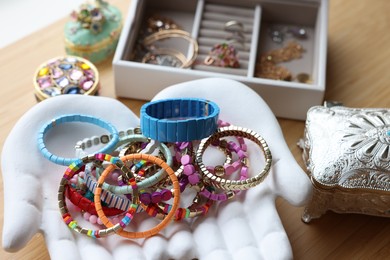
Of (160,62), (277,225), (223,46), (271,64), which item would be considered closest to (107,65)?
(160,62)

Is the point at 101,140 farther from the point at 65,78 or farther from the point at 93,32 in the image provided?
the point at 93,32

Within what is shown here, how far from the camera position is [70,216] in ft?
4.06

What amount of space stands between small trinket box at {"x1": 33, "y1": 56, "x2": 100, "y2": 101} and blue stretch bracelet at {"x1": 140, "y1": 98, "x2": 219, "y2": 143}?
27cm

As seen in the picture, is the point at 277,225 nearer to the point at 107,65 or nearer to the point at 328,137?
the point at 328,137

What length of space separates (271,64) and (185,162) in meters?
0.55

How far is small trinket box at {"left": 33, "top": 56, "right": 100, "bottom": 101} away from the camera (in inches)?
61.8

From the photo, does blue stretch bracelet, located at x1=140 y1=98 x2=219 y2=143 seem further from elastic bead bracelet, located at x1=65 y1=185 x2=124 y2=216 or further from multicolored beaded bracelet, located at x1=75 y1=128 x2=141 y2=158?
elastic bead bracelet, located at x1=65 y1=185 x2=124 y2=216

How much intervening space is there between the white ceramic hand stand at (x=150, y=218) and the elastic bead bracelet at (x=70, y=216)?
2 cm

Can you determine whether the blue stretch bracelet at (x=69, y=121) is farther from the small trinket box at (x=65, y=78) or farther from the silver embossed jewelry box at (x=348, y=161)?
the silver embossed jewelry box at (x=348, y=161)

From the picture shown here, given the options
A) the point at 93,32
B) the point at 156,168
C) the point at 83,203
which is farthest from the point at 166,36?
the point at 83,203

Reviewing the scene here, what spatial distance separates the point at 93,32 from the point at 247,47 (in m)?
0.43

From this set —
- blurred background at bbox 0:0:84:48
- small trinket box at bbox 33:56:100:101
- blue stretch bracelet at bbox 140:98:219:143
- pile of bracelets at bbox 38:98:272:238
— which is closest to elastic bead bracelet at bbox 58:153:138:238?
pile of bracelets at bbox 38:98:272:238

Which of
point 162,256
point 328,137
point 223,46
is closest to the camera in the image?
point 162,256

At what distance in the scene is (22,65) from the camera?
5.66 ft
